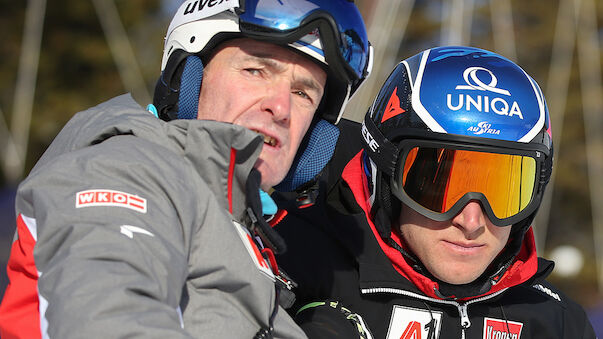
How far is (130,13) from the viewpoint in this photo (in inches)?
881

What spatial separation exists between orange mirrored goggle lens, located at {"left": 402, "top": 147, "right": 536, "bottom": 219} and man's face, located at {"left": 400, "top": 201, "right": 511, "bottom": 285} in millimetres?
64

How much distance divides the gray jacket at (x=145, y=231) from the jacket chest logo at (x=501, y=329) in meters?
0.89

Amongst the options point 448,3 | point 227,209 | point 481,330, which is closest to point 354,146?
point 481,330

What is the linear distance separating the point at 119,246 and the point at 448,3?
80.1ft

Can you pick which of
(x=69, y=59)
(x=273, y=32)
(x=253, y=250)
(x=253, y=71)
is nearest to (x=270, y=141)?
(x=253, y=71)

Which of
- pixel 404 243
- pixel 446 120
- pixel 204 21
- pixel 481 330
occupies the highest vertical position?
pixel 204 21

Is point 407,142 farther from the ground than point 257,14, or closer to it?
closer to it

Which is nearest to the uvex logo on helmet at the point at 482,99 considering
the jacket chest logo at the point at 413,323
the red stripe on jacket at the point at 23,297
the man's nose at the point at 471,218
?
the man's nose at the point at 471,218

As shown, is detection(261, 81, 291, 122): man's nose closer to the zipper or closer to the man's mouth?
the man's mouth

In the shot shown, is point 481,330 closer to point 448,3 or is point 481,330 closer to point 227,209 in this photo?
point 227,209

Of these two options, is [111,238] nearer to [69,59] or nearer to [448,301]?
[448,301]

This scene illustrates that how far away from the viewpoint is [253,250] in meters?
2.03

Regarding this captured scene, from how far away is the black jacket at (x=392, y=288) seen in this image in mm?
2650

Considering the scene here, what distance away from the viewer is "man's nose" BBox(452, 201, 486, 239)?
2.60 m
